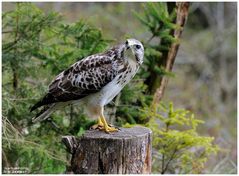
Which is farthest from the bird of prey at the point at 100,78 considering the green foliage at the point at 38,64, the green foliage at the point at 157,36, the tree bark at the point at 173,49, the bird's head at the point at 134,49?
the tree bark at the point at 173,49

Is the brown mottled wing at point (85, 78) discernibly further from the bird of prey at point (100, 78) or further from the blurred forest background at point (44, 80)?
the blurred forest background at point (44, 80)

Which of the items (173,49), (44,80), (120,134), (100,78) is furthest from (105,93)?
(173,49)

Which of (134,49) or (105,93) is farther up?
(134,49)

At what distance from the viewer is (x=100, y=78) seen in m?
6.31

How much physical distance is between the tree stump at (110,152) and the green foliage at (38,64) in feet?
5.49

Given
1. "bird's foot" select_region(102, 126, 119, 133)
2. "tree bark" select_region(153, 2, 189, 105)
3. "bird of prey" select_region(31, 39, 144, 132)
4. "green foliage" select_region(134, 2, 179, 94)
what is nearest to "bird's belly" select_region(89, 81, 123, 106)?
"bird of prey" select_region(31, 39, 144, 132)

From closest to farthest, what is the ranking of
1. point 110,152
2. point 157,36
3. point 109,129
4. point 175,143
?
point 110,152
point 109,129
point 175,143
point 157,36

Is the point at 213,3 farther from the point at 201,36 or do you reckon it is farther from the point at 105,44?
the point at 105,44

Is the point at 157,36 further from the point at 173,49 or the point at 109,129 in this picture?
the point at 109,129

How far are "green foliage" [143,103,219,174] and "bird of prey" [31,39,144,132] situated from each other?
1.35 meters

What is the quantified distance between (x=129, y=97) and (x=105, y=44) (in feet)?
2.35

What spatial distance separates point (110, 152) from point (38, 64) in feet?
8.44

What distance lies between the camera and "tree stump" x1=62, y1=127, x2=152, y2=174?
19.2 feet

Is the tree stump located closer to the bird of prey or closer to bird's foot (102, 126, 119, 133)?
bird's foot (102, 126, 119, 133)
